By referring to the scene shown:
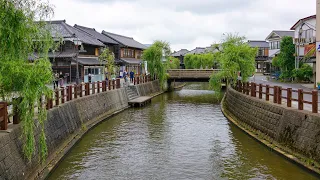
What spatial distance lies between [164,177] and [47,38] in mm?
6448

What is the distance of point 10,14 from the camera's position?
9906 mm

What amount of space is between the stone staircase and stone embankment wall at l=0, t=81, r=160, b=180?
3034 mm

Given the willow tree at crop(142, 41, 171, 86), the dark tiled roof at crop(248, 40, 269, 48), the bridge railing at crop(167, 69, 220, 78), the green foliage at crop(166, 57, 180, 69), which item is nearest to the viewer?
the willow tree at crop(142, 41, 171, 86)

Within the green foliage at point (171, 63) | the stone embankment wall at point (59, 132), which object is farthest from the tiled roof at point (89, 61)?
the stone embankment wall at point (59, 132)

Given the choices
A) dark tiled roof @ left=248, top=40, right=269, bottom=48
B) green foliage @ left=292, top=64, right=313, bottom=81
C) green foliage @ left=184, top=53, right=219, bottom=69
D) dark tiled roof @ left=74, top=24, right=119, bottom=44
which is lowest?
green foliage @ left=292, top=64, right=313, bottom=81

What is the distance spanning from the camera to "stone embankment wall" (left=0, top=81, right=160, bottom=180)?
32.8 feet

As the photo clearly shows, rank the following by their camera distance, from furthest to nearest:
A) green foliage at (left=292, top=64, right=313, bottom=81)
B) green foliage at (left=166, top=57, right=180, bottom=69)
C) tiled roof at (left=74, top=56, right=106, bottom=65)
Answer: green foliage at (left=166, top=57, right=180, bottom=69)
green foliage at (left=292, top=64, right=313, bottom=81)
tiled roof at (left=74, top=56, right=106, bottom=65)

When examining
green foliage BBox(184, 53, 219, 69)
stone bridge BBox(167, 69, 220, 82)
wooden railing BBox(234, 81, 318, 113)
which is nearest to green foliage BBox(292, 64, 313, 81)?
stone bridge BBox(167, 69, 220, 82)

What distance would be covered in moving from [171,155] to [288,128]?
5.23m

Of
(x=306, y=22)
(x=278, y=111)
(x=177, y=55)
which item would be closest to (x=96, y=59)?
(x=306, y=22)

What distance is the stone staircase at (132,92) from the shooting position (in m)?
35.3

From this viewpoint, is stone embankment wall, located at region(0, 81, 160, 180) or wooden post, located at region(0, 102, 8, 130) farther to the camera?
wooden post, located at region(0, 102, 8, 130)

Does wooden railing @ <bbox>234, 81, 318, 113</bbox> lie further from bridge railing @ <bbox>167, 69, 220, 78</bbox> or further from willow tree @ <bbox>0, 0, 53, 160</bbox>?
bridge railing @ <bbox>167, 69, 220, 78</bbox>

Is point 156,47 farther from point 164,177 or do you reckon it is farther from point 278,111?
point 164,177
